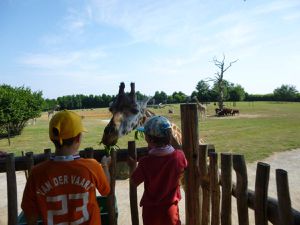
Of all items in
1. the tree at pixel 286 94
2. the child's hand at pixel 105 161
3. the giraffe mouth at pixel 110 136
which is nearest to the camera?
the child's hand at pixel 105 161

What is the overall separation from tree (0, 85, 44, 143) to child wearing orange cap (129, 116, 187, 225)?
22.2 metres

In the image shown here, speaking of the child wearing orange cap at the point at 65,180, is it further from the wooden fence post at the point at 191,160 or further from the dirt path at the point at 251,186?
the dirt path at the point at 251,186

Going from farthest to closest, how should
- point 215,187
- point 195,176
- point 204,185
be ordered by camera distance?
1. point 204,185
2. point 195,176
3. point 215,187

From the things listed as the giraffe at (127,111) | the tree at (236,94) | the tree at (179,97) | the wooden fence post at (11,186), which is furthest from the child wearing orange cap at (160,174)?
the tree at (236,94)

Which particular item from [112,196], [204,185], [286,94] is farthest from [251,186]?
[286,94]

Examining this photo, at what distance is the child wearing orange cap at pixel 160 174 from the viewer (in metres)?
3.42

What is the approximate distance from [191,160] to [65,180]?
6.02 ft

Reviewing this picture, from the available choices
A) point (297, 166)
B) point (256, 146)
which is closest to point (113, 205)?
point (297, 166)

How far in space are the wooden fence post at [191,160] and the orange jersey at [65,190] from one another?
1483 millimetres

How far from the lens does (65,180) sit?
9.41 ft

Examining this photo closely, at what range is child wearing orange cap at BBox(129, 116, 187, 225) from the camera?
3.42 m

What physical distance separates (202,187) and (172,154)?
3.94ft

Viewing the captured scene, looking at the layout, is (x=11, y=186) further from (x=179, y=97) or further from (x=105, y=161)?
(x=179, y=97)

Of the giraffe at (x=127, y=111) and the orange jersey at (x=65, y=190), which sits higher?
the giraffe at (x=127, y=111)
